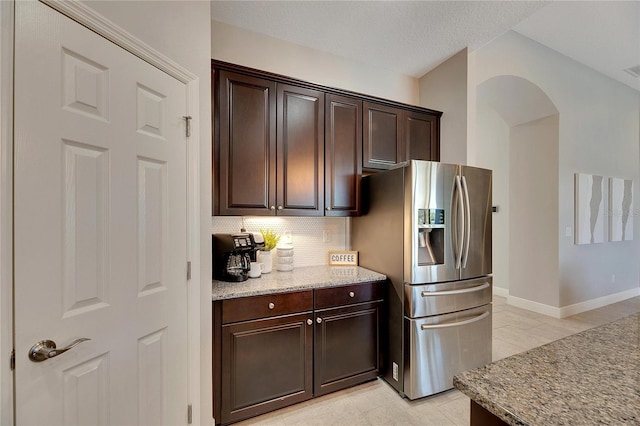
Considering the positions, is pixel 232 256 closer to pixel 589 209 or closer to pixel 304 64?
pixel 304 64

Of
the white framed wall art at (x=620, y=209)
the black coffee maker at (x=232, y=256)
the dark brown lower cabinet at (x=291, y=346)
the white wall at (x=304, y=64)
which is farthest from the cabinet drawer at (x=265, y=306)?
the white framed wall art at (x=620, y=209)

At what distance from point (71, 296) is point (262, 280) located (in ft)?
3.88

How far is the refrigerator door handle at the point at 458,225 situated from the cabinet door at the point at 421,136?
72cm

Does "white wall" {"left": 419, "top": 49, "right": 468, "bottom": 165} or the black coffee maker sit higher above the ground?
"white wall" {"left": 419, "top": 49, "right": 468, "bottom": 165}

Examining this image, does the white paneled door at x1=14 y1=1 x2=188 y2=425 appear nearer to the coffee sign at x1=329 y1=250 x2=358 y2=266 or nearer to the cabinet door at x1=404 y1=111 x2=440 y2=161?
the coffee sign at x1=329 y1=250 x2=358 y2=266

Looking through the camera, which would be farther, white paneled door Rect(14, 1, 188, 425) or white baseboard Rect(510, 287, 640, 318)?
white baseboard Rect(510, 287, 640, 318)

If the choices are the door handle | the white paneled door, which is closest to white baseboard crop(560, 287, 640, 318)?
the white paneled door

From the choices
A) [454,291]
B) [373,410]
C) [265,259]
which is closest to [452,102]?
[454,291]

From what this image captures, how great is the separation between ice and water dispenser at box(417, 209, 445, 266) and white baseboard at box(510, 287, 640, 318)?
9.67 feet

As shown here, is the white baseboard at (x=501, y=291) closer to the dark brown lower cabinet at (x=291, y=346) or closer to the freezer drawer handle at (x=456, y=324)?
the freezer drawer handle at (x=456, y=324)

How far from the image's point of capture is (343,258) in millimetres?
2656

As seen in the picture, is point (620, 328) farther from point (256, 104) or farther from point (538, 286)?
point (538, 286)

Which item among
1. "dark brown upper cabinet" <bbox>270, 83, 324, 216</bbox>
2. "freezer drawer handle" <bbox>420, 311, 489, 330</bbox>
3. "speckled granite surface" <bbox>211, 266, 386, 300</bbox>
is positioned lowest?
"freezer drawer handle" <bbox>420, 311, 489, 330</bbox>

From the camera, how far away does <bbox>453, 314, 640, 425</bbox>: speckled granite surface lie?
0.57m
